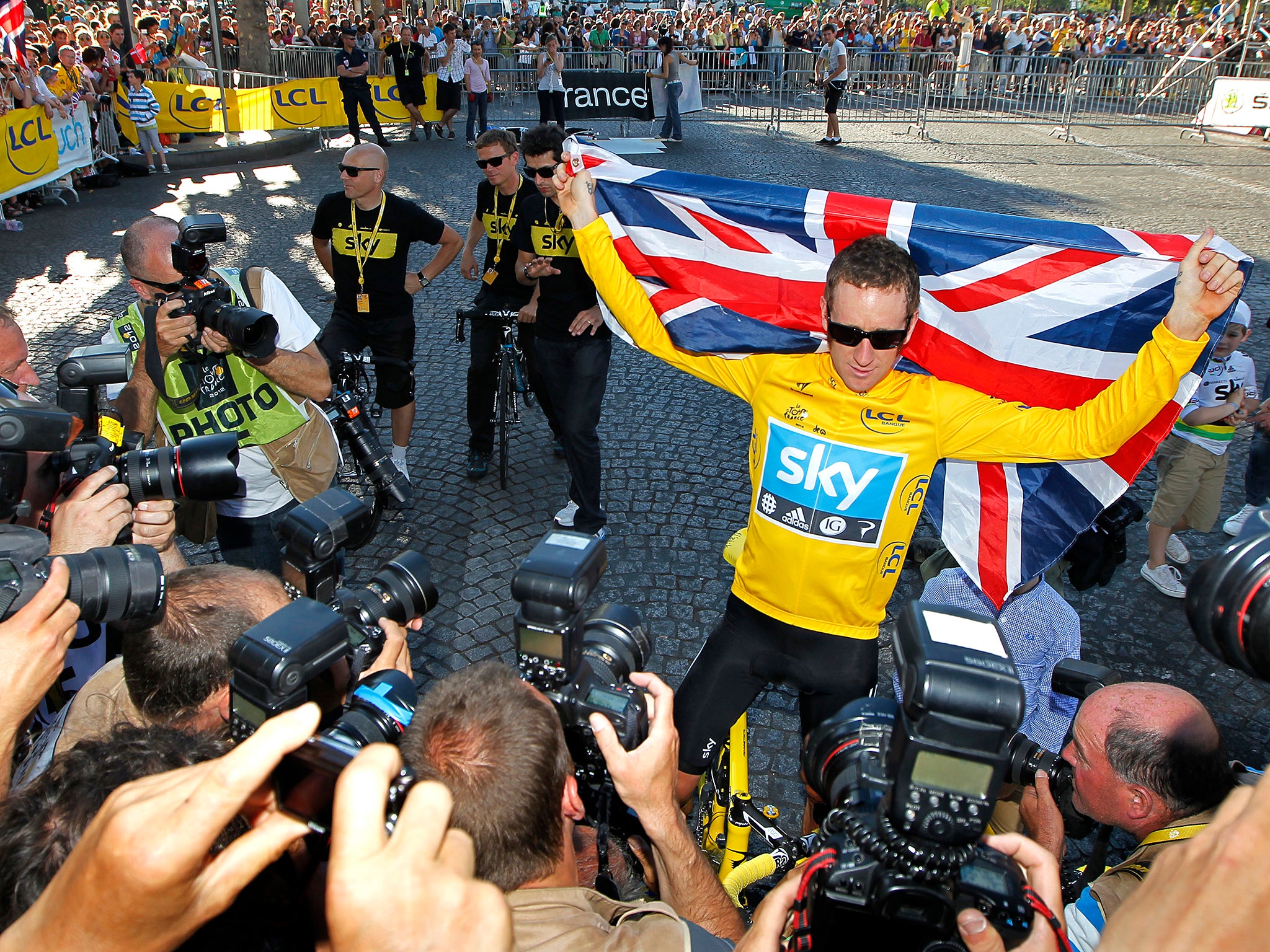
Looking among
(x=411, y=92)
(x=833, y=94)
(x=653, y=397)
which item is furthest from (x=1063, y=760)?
(x=411, y=92)

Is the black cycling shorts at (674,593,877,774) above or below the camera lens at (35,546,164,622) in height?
below

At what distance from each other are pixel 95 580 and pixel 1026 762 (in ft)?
7.47

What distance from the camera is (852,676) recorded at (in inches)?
117

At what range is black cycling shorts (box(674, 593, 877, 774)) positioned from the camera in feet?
9.80

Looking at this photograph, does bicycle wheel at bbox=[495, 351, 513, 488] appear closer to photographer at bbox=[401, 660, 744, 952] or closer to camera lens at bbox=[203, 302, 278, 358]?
camera lens at bbox=[203, 302, 278, 358]

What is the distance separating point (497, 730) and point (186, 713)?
36.9 inches

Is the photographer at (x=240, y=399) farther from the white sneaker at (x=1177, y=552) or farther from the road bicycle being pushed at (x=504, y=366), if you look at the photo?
the white sneaker at (x=1177, y=552)

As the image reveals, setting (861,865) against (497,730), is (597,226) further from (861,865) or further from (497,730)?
(861,865)

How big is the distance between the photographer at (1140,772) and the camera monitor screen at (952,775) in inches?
36.7

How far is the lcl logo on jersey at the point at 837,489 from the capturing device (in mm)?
2871

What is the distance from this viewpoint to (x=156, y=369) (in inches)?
147

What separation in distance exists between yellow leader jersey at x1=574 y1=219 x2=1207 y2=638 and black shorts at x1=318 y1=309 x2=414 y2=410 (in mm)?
3329

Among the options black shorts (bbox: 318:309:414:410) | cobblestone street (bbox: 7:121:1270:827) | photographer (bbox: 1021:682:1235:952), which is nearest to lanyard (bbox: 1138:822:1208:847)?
photographer (bbox: 1021:682:1235:952)

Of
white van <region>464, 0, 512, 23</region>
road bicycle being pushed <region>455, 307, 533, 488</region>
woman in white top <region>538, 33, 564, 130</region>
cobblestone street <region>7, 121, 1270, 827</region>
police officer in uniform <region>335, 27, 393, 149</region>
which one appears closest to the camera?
cobblestone street <region>7, 121, 1270, 827</region>
